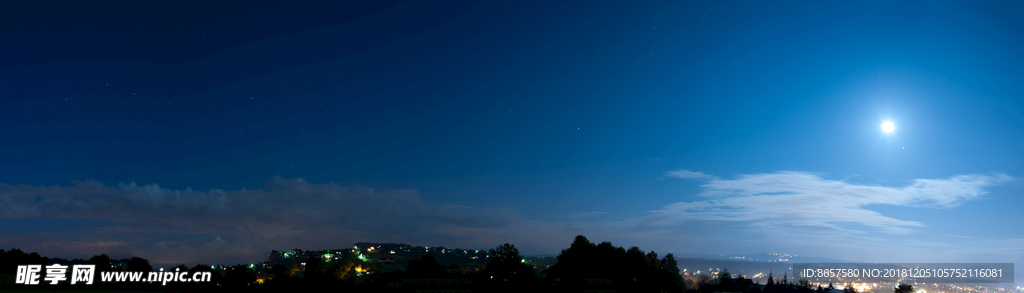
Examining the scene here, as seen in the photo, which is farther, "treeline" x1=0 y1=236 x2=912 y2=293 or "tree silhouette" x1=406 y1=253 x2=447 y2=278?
"tree silhouette" x1=406 y1=253 x2=447 y2=278

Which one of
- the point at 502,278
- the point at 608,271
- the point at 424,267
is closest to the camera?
the point at 502,278

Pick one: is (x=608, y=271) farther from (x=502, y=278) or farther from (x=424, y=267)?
(x=424, y=267)

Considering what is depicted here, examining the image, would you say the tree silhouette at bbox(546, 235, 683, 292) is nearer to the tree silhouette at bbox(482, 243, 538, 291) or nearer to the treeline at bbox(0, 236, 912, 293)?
the treeline at bbox(0, 236, 912, 293)

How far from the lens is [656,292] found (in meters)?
47.9

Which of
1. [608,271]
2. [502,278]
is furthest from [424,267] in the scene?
[608,271]

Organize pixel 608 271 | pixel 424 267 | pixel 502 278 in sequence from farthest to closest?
1. pixel 424 267
2. pixel 608 271
3. pixel 502 278

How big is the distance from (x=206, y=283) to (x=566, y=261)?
142 ft

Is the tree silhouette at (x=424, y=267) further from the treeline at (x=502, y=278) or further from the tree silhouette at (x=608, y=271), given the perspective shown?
the tree silhouette at (x=608, y=271)

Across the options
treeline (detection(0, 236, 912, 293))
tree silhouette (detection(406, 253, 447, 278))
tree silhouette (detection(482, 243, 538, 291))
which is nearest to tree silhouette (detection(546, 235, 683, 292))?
treeline (detection(0, 236, 912, 293))

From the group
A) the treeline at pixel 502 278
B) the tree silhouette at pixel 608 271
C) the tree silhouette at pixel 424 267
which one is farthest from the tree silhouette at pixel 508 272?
the tree silhouette at pixel 424 267

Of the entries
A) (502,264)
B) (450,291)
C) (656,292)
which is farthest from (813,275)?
(450,291)

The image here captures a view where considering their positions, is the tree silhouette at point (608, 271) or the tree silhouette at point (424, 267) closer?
the tree silhouette at point (608, 271)

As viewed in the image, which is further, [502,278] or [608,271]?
[608,271]

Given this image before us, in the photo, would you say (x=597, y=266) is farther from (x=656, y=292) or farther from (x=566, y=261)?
(x=656, y=292)
